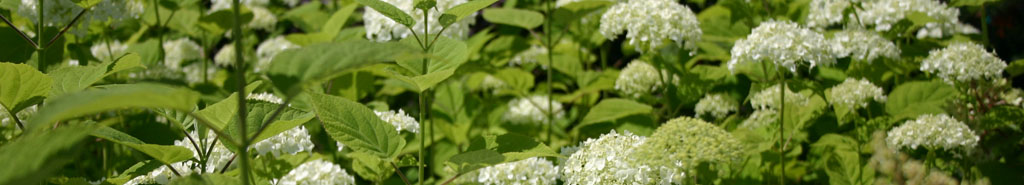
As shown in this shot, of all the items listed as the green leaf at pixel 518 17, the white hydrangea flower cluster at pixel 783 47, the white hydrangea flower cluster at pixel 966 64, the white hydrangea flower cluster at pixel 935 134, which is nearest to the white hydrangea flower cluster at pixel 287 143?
the green leaf at pixel 518 17

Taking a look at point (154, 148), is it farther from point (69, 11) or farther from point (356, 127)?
point (69, 11)

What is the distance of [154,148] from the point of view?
1.30 m

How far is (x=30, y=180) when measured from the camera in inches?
31.7

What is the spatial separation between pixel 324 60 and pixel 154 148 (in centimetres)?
57

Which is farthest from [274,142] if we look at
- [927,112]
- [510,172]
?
[927,112]

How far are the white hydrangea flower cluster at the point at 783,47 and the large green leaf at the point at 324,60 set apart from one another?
143cm

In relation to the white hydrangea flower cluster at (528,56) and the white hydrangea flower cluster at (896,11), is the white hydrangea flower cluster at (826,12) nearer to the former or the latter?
the white hydrangea flower cluster at (896,11)

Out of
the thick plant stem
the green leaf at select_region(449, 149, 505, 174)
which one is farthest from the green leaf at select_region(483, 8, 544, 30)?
the thick plant stem


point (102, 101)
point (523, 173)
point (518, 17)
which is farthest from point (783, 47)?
point (102, 101)

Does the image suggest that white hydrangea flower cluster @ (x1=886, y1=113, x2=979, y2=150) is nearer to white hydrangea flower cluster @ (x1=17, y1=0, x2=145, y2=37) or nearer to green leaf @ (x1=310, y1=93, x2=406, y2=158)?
green leaf @ (x1=310, y1=93, x2=406, y2=158)

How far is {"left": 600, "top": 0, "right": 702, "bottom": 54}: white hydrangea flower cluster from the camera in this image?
96.0 inches

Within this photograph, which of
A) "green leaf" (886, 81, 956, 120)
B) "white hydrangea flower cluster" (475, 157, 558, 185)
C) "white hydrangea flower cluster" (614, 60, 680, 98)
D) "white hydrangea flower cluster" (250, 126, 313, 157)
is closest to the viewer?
"white hydrangea flower cluster" (250, 126, 313, 157)

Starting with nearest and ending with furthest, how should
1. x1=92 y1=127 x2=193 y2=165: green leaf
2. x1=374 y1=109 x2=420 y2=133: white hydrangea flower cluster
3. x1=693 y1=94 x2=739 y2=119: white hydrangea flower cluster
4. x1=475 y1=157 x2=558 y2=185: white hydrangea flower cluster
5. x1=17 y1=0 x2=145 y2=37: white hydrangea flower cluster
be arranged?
x1=92 y1=127 x2=193 y2=165: green leaf, x1=475 y1=157 x2=558 y2=185: white hydrangea flower cluster, x1=374 y1=109 x2=420 y2=133: white hydrangea flower cluster, x1=17 y1=0 x2=145 y2=37: white hydrangea flower cluster, x1=693 y1=94 x2=739 y2=119: white hydrangea flower cluster

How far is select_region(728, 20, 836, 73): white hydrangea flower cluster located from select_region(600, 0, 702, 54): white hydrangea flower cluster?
0.86ft
